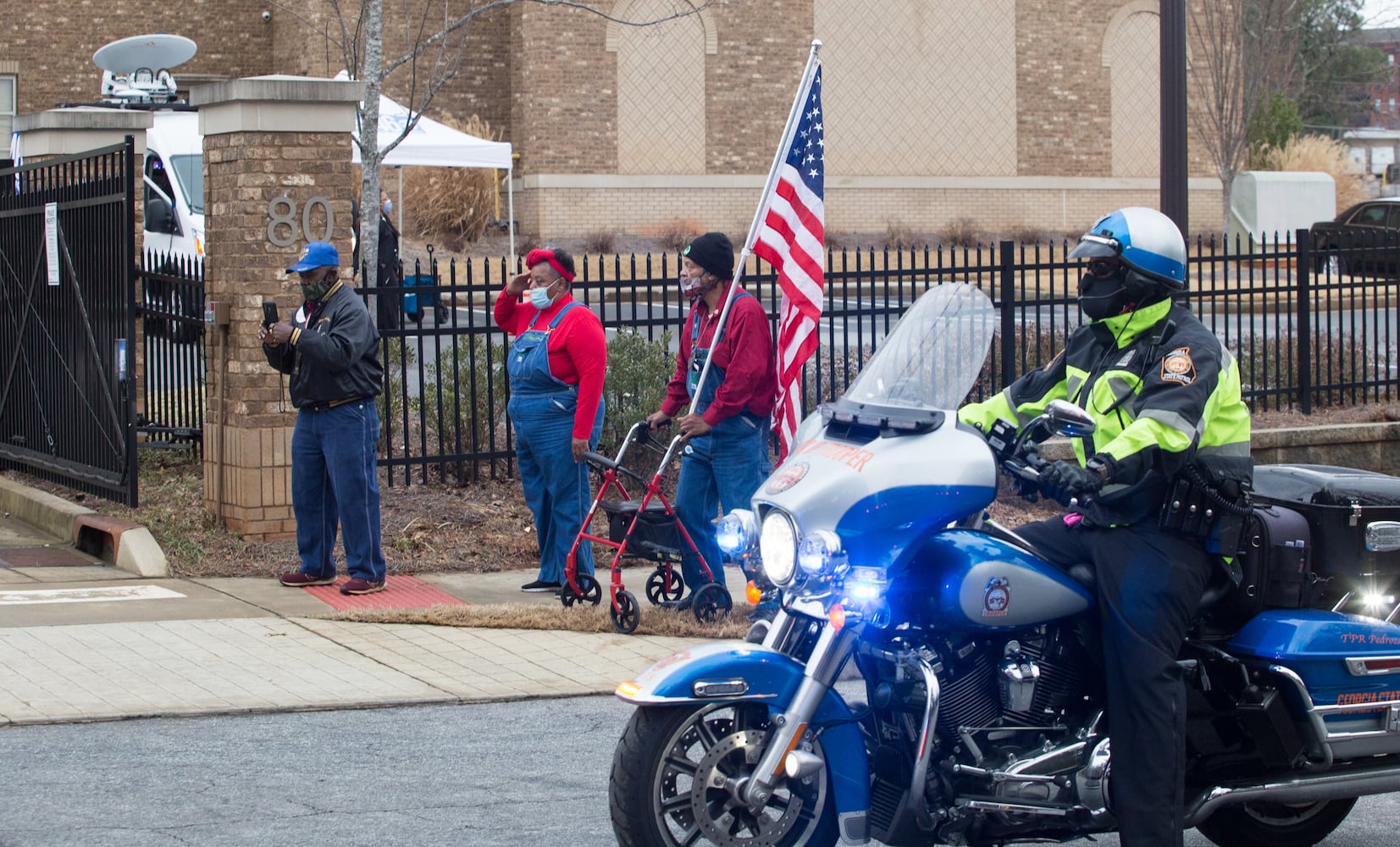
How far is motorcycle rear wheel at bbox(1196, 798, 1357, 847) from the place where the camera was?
5.14 meters

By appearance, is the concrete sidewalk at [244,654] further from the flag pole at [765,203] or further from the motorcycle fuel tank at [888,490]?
the motorcycle fuel tank at [888,490]

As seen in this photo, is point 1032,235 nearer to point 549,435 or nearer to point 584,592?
point 549,435

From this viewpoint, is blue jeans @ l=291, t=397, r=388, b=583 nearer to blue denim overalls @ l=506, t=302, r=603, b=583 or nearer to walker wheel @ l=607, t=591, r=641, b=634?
blue denim overalls @ l=506, t=302, r=603, b=583

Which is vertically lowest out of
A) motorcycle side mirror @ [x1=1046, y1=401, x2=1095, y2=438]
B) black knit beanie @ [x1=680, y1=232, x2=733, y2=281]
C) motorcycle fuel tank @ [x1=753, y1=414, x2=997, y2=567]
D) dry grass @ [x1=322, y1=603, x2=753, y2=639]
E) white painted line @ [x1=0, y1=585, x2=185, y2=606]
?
dry grass @ [x1=322, y1=603, x2=753, y2=639]

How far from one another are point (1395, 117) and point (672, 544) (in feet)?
307

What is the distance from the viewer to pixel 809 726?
431 centimetres

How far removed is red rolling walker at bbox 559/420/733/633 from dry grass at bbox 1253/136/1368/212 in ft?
115

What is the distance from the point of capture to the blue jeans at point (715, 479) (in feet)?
27.1

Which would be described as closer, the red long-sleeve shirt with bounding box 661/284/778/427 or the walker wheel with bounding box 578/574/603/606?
the red long-sleeve shirt with bounding box 661/284/778/427

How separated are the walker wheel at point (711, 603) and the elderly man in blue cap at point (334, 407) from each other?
185cm

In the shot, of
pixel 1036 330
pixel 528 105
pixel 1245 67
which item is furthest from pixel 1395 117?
pixel 1036 330

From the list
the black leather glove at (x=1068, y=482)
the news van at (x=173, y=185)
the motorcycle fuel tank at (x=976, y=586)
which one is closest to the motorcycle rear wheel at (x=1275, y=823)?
the motorcycle fuel tank at (x=976, y=586)

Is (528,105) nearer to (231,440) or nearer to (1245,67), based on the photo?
(1245,67)

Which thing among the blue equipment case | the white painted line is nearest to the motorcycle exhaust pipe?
the white painted line
